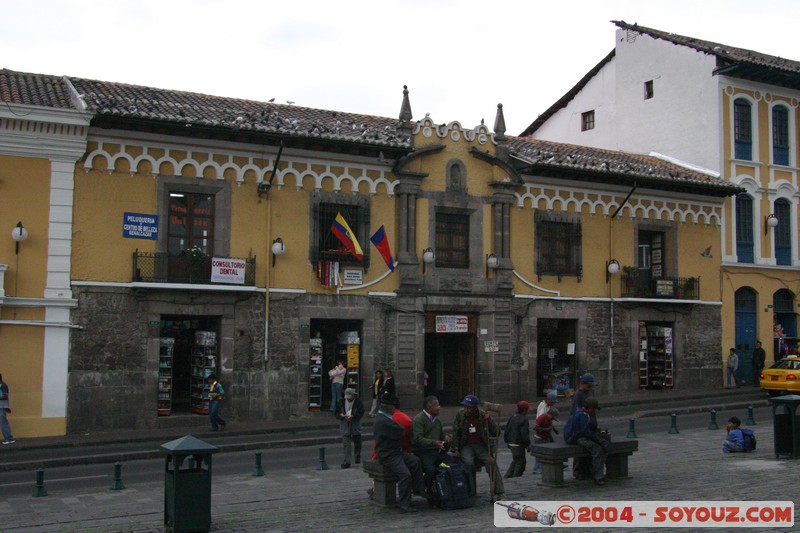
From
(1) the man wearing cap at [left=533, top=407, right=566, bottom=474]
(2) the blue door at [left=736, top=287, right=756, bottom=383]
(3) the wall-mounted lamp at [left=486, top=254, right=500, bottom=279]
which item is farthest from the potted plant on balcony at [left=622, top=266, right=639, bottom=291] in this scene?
(1) the man wearing cap at [left=533, top=407, right=566, bottom=474]

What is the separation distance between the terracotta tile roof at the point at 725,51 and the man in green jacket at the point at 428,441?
24698mm

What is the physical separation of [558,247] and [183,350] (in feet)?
42.3

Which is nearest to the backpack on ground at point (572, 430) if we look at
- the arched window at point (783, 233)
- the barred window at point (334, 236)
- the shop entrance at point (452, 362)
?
the barred window at point (334, 236)

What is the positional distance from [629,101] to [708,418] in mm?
17184

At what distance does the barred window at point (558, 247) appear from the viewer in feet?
94.4

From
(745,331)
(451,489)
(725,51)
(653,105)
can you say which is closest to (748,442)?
(451,489)

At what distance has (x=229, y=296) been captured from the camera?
928 inches

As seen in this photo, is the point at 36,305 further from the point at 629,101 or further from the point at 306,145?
the point at 629,101

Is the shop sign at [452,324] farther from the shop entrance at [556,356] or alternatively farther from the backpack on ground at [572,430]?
the backpack on ground at [572,430]

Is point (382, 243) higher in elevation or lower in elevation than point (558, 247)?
lower

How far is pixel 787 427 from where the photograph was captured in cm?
1572

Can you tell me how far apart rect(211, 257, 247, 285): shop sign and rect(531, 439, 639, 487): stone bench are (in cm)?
1211

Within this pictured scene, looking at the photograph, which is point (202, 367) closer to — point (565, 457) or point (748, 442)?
point (565, 457)

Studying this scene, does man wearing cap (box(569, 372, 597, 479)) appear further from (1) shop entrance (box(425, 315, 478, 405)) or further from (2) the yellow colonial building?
(1) shop entrance (box(425, 315, 478, 405))
